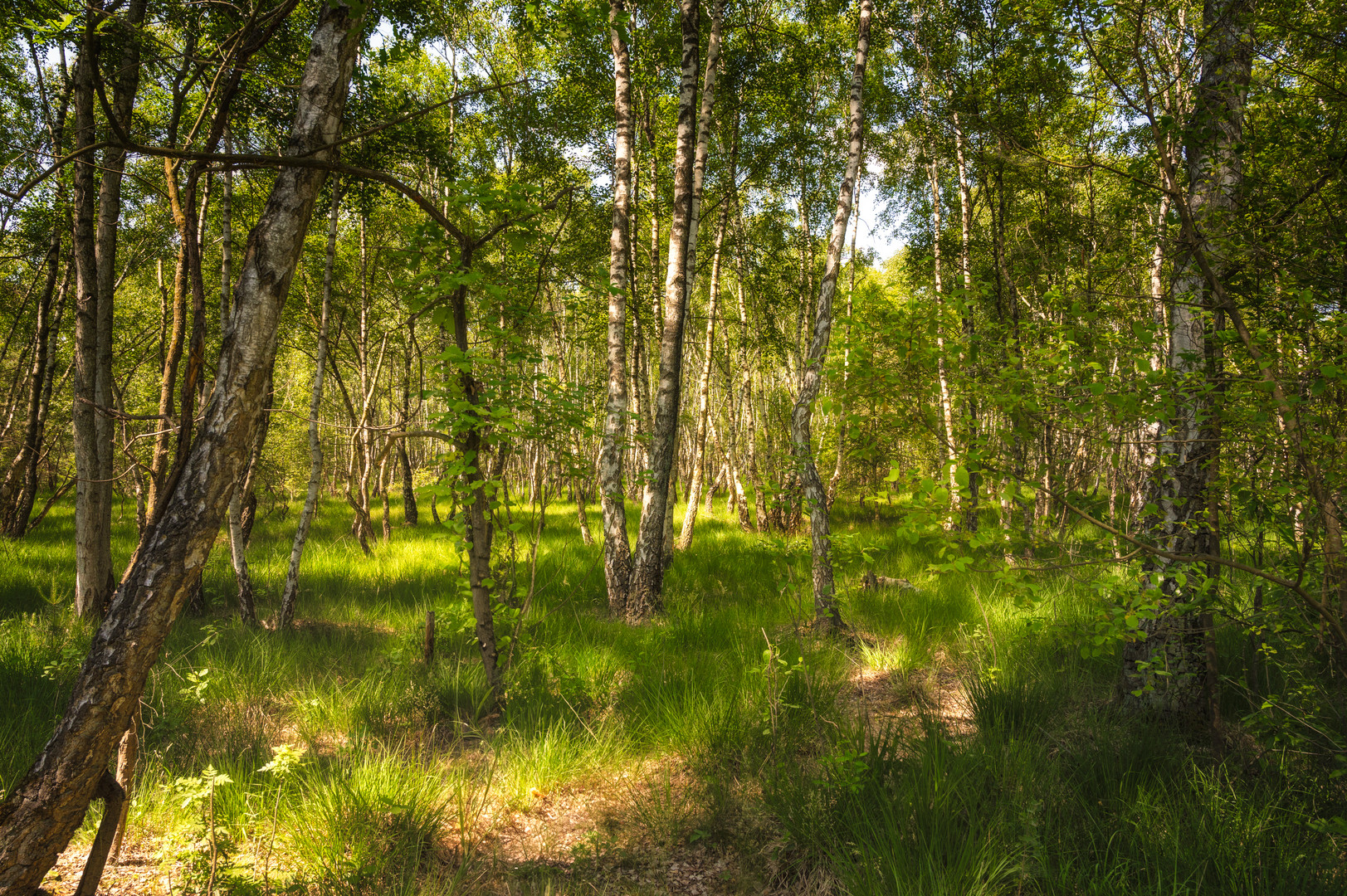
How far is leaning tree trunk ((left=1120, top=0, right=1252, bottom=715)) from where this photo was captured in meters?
2.50

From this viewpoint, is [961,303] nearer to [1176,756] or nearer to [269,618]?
[1176,756]

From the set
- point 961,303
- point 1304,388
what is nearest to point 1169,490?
point 1304,388

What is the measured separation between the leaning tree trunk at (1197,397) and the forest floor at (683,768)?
0.28 metres

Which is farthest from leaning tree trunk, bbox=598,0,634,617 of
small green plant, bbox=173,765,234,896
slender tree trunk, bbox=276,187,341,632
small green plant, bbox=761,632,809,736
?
small green plant, bbox=173,765,234,896

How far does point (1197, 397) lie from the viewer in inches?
90.6

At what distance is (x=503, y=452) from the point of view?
11.3 ft

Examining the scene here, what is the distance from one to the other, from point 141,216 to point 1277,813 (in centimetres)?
1545

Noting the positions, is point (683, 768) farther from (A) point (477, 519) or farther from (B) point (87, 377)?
(B) point (87, 377)

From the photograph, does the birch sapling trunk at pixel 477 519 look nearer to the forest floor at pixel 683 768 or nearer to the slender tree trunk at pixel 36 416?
the forest floor at pixel 683 768

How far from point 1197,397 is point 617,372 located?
14.2ft

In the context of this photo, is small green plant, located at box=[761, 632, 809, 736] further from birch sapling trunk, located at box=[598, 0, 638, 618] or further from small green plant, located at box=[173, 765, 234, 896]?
small green plant, located at box=[173, 765, 234, 896]

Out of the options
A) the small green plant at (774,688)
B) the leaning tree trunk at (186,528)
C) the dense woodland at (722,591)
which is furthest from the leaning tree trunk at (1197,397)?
the leaning tree trunk at (186,528)

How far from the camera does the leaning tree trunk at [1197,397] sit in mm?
2496

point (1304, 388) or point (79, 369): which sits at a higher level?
point (79, 369)
